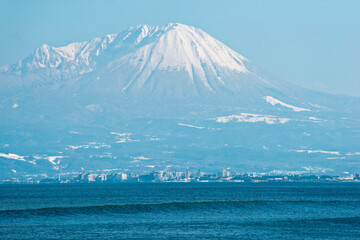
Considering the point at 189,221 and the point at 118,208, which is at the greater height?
the point at 118,208

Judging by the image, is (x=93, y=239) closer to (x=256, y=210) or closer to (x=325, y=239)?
(x=325, y=239)

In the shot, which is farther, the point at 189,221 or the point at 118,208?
the point at 118,208

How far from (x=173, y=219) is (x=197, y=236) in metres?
15.6

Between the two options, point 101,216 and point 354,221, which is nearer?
point 354,221

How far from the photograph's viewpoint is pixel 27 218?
254 feet

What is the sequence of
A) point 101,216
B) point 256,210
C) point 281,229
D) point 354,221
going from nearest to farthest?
point 281,229 → point 354,221 → point 101,216 → point 256,210

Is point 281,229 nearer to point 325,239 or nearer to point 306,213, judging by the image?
point 325,239

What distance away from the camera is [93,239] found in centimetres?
6084

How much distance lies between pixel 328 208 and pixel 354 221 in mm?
19489

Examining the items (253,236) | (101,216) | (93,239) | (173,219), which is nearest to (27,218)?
(101,216)

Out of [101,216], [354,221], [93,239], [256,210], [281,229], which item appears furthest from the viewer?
[256,210]

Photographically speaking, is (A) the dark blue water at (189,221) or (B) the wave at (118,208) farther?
(B) the wave at (118,208)

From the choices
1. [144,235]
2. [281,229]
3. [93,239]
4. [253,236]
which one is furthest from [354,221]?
[93,239]

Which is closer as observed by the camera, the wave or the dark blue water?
the dark blue water
